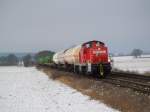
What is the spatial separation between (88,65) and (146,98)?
17421 mm

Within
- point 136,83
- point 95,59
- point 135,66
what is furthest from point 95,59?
point 135,66

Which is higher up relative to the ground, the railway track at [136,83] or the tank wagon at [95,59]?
the tank wagon at [95,59]

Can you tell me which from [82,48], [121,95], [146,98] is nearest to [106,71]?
[82,48]

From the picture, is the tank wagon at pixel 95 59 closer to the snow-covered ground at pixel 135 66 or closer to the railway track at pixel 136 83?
the railway track at pixel 136 83

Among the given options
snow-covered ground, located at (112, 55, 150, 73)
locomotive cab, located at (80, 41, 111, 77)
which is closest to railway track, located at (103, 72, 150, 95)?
locomotive cab, located at (80, 41, 111, 77)

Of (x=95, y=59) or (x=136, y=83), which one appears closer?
(x=136, y=83)

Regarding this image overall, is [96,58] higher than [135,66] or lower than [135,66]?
higher

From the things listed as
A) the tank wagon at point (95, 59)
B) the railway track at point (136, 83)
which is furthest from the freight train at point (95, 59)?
the railway track at point (136, 83)

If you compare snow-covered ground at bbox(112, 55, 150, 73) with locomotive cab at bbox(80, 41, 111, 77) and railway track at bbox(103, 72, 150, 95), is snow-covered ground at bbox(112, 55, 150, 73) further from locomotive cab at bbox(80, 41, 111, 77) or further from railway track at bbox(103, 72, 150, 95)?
railway track at bbox(103, 72, 150, 95)

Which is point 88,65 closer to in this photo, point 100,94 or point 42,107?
point 100,94

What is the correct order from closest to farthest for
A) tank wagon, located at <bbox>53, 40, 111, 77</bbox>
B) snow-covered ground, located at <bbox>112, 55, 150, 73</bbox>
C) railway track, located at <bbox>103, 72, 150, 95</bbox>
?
railway track, located at <bbox>103, 72, 150, 95</bbox>
tank wagon, located at <bbox>53, 40, 111, 77</bbox>
snow-covered ground, located at <bbox>112, 55, 150, 73</bbox>

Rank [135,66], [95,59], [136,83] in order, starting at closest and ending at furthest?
[136,83], [95,59], [135,66]

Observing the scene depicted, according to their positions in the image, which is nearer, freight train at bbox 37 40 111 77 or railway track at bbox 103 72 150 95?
railway track at bbox 103 72 150 95

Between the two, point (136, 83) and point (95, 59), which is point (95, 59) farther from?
point (136, 83)
